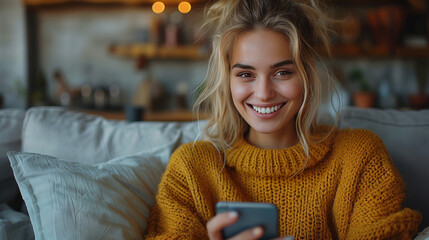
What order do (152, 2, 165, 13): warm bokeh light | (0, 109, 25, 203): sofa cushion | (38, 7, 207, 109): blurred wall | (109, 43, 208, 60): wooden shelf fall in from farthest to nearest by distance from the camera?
(38, 7, 207, 109): blurred wall < (109, 43, 208, 60): wooden shelf < (152, 2, 165, 13): warm bokeh light < (0, 109, 25, 203): sofa cushion

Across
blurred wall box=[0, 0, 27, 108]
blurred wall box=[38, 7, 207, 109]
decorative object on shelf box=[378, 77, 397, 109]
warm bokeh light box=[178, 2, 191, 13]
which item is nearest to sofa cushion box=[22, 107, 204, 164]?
warm bokeh light box=[178, 2, 191, 13]

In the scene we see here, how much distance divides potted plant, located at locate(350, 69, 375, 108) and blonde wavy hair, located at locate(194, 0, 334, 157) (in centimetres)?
252

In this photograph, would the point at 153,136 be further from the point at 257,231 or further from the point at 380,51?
the point at 380,51

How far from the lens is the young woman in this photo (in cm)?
111

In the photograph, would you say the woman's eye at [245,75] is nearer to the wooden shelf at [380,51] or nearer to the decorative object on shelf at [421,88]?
the wooden shelf at [380,51]

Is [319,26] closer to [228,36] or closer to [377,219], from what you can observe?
[228,36]

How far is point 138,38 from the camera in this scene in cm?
398

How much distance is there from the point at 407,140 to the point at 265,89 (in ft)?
1.92

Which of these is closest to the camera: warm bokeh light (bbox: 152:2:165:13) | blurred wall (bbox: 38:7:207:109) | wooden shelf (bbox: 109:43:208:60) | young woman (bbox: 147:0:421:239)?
young woman (bbox: 147:0:421:239)

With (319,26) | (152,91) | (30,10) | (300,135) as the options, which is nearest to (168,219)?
(300,135)

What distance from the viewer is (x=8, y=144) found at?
139 centimetres

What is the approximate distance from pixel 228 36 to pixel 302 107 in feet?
1.01

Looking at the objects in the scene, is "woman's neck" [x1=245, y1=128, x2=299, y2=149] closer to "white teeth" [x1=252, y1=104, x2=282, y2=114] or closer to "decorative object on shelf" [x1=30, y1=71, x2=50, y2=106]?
"white teeth" [x1=252, y1=104, x2=282, y2=114]

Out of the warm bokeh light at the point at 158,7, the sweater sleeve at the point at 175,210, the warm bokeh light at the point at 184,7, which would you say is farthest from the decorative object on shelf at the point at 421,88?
the sweater sleeve at the point at 175,210
